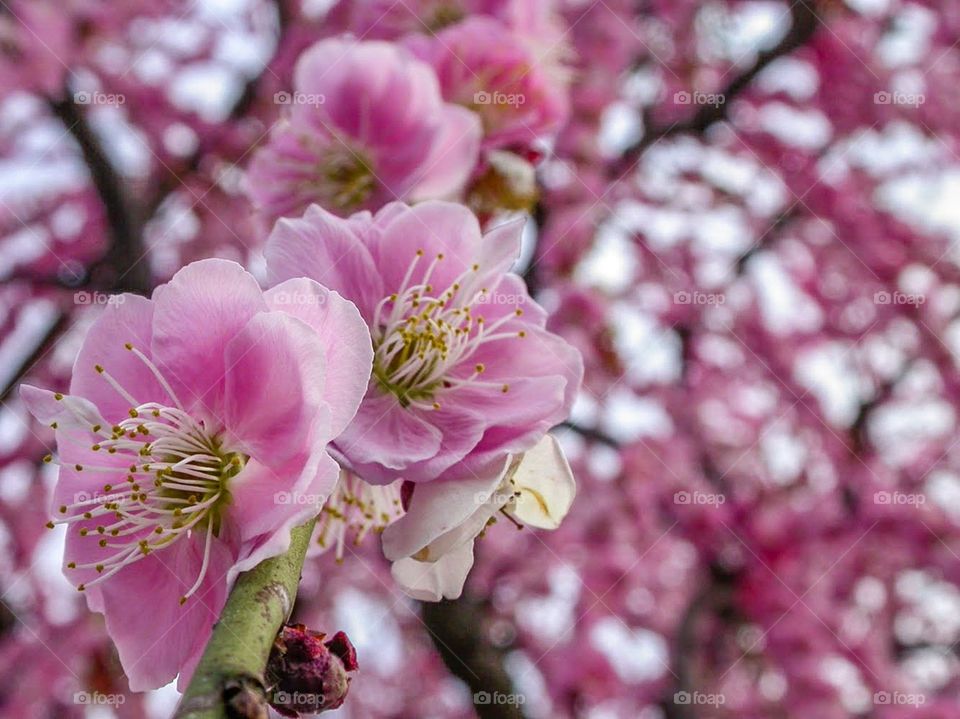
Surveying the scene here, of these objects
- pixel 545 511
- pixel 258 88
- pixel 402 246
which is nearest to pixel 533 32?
pixel 402 246

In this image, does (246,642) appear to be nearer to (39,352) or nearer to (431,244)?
(431,244)

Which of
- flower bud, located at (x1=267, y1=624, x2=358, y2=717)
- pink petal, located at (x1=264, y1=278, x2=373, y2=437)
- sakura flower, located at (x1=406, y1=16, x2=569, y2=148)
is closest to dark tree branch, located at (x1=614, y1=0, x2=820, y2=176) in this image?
sakura flower, located at (x1=406, y1=16, x2=569, y2=148)

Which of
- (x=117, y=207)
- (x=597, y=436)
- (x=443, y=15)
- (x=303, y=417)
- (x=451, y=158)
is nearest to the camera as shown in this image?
(x=303, y=417)

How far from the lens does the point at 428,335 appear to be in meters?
0.88

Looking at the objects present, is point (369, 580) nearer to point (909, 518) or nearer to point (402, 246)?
point (909, 518)

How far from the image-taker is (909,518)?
345 centimetres

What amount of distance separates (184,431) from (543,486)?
330 millimetres

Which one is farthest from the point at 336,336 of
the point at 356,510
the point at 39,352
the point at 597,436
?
the point at 597,436

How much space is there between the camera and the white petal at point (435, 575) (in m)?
0.81

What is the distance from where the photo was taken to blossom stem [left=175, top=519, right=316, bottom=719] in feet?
1.55

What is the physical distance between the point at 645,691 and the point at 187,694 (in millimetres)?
3687

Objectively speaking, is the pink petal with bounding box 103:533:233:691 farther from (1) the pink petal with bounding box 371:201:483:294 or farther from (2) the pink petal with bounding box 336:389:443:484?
(1) the pink petal with bounding box 371:201:483:294

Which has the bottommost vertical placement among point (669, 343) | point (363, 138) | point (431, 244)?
point (669, 343)

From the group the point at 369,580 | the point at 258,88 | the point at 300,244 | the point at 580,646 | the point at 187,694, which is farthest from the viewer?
the point at 369,580
